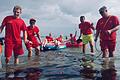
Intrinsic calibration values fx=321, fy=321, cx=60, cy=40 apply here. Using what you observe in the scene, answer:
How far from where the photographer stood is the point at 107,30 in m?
14.6

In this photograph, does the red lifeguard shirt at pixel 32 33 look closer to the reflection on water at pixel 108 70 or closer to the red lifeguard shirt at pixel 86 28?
the red lifeguard shirt at pixel 86 28

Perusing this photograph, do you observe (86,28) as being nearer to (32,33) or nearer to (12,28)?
(32,33)

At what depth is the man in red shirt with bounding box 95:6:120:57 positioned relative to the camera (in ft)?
47.4

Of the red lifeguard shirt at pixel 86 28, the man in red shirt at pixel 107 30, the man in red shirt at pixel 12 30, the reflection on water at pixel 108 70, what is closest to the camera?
the reflection on water at pixel 108 70

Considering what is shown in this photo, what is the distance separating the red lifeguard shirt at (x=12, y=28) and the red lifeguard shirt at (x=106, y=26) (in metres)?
3.69

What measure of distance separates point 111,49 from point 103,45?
1.40ft

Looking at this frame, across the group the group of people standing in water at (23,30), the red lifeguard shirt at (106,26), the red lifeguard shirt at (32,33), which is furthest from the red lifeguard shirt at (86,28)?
the red lifeguard shirt at (106,26)

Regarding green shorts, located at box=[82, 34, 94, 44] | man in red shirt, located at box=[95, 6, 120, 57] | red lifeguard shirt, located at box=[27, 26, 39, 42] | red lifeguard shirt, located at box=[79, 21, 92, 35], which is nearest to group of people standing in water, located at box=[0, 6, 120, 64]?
man in red shirt, located at box=[95, 6, 120, 57]

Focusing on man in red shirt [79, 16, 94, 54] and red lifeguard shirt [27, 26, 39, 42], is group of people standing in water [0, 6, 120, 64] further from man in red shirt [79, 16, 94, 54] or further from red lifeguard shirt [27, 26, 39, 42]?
man in red shirt [79, 16, 94, 54]

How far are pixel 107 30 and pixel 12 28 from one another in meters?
4.29

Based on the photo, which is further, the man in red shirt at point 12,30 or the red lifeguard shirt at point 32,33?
the red lifeguard shirt at point 32,33

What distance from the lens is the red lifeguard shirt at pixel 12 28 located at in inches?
555

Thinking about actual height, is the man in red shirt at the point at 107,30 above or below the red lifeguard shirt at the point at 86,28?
below

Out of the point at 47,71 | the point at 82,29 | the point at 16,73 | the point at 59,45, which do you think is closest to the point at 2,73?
the point at 16,73
